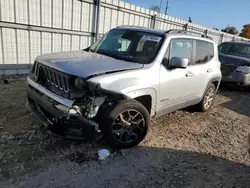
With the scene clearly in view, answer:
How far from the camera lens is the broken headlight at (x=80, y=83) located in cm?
284

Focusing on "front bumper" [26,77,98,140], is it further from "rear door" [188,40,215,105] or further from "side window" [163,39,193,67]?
"rear door" [188,40,215,105]

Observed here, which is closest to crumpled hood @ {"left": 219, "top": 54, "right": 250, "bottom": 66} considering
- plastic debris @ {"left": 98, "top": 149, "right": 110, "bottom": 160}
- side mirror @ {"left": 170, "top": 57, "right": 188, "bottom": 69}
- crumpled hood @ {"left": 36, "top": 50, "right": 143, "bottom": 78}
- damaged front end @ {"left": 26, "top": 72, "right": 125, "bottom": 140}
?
side mirror @ {"left": 170, "top": 57, "right": 188, "bottom": 69}

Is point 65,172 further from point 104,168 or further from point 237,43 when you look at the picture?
point 237,43

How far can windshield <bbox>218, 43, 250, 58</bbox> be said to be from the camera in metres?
8.97

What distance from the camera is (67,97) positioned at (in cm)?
291

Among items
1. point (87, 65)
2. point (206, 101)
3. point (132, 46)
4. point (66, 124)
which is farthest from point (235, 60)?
point (66, 124)

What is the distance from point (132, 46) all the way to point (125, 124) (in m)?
1.49

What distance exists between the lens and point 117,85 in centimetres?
304

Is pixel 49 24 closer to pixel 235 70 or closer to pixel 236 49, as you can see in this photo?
pixel 235 70

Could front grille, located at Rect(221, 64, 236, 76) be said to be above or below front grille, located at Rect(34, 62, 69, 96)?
below

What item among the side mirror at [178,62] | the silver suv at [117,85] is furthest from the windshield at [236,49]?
the side mirror at [178,62]

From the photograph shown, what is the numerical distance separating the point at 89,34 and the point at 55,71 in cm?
588

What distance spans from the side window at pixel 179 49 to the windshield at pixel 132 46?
0.23 m

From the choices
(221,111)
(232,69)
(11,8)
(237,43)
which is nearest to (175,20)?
(237,43)
